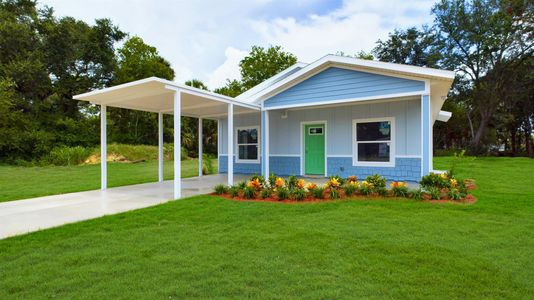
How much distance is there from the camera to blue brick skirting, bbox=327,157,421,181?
28.4 feet

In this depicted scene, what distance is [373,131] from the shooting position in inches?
368

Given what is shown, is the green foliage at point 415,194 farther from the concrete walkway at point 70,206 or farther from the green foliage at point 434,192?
the concrete walkway at point 70,206

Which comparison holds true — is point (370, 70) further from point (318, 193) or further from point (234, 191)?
point (234, 191)

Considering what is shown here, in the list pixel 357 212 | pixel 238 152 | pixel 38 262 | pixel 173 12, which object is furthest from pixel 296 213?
pixel 173 12

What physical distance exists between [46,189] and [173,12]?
933cm

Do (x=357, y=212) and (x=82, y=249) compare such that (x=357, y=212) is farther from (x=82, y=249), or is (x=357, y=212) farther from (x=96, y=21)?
(x=96, y=21)

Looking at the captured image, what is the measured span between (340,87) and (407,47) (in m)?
23.1

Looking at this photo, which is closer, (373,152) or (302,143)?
(373,152)

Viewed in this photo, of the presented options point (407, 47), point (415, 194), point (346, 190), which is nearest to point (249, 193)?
point (346, 190)

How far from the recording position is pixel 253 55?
2994cm

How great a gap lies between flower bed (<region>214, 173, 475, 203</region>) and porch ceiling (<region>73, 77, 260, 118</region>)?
2.46 meters

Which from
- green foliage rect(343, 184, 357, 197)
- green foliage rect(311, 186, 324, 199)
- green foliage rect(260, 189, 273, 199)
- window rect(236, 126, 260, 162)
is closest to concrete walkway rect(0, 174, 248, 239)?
green foliage rect(260, 189, 273, 199)

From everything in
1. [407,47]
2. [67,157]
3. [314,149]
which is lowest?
[67,157]

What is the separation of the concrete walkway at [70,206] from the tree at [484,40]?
22.2 metres
